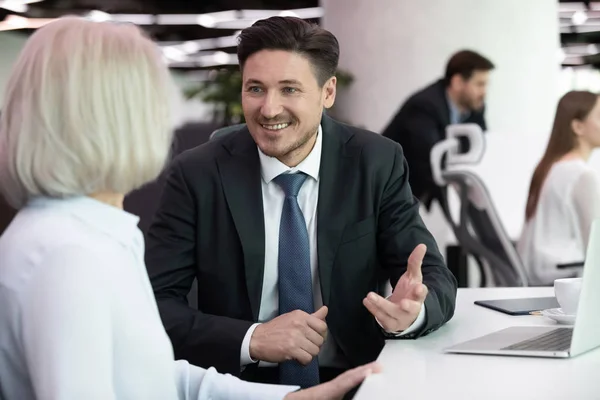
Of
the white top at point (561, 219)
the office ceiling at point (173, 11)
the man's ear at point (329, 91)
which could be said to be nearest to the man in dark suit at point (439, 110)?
the white top at point (561, 219)

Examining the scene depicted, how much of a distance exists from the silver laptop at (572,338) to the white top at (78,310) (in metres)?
0.56

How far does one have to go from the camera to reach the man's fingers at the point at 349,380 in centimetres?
127

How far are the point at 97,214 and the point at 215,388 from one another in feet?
1.20

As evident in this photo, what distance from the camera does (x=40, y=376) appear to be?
974mm

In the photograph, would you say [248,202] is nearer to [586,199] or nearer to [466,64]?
[586,199]

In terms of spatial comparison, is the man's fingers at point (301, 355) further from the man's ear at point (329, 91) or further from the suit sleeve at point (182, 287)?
the man's ear at point (329, 91)

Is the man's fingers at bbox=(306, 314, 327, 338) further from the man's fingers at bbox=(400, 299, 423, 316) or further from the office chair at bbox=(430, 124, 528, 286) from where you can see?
the office chair at bbox=(430, 124, 528, 286)

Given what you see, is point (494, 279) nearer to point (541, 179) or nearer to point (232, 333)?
point (541, 179)

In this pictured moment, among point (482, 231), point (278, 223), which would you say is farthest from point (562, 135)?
point (278, 223)

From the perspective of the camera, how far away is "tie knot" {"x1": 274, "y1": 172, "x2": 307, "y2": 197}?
1.96m

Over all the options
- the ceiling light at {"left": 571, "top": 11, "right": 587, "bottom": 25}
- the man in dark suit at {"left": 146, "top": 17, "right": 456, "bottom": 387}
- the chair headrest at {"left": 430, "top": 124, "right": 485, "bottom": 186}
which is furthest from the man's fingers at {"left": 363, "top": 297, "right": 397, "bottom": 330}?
the ceiling light at {"left": 571, "top": 11, "right": 587, "bottom": 25}

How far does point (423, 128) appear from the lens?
5.66 meters

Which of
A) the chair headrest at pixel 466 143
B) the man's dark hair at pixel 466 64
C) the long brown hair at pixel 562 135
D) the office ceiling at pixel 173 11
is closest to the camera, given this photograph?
the long brown hair at pixel 562 135

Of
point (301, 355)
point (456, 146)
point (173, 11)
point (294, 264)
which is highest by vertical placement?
point (173, 11)
